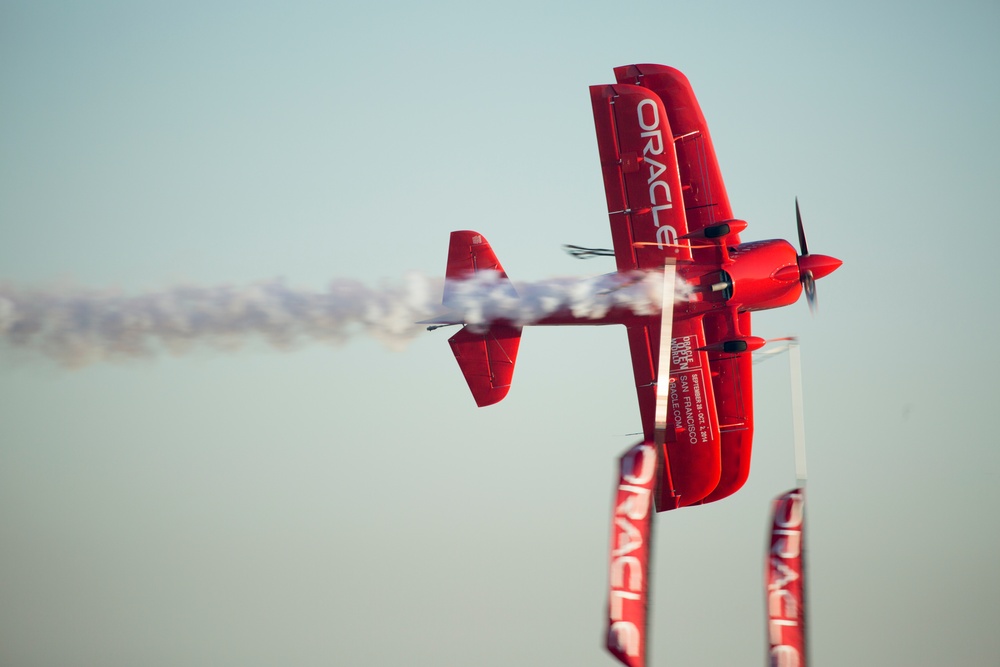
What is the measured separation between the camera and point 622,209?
23984 millimetres

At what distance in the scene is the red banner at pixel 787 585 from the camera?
17875 millimetres

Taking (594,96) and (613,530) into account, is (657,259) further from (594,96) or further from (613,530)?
(613,530)

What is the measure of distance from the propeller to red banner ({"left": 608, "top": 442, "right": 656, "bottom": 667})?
972cm

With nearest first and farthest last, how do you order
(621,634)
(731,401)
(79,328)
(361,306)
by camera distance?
1. (621,634)
2. (79,328)
3. (361,306)
4. (731,401)

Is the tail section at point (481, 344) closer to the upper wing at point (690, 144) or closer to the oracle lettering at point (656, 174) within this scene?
the oracle lettering at point (656, 174)

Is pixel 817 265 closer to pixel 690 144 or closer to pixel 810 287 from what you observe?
pixel 810 287

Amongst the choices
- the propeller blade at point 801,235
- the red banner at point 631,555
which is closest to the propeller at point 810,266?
the propeller blade at point 801,235

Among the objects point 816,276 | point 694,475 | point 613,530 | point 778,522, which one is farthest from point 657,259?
point 613,530

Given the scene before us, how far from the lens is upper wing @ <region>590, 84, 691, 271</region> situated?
2369 cm

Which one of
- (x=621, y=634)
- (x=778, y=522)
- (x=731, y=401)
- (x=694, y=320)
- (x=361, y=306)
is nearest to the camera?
(x=621, y=634)

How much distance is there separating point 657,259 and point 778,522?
6870 millimetres

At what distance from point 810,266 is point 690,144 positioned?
399 cm

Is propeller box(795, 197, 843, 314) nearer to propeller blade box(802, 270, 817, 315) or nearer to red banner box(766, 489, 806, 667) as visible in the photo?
propeller blade box(802, 270, 817, 315)

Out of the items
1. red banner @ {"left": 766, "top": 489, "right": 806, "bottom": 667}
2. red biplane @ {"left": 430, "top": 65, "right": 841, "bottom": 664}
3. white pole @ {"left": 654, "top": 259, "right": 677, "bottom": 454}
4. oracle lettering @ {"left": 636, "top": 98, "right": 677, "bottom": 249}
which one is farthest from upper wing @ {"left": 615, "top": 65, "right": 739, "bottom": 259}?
red banner @ {"left": 766, "top": 489, "right": 806, "bottom": 667}
